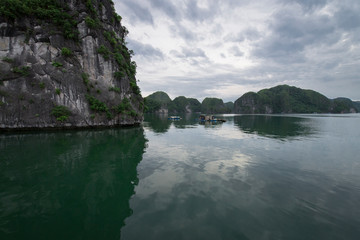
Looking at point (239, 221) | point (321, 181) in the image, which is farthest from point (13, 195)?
point (321, 181)

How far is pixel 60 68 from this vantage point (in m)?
28.0

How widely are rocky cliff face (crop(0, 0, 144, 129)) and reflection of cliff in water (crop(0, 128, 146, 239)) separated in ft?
57.0

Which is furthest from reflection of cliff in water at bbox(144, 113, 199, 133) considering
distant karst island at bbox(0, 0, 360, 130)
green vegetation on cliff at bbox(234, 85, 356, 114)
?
green vegetation on cliff at bbox(234, 85, 356, 114)

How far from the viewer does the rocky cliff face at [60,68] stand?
82.0ft

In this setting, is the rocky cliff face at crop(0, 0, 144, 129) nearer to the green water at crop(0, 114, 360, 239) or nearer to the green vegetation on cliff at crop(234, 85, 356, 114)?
the green water at crop(0, 114, 360, 239)

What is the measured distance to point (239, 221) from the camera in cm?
539

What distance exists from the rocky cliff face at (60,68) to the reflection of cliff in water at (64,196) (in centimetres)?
1737

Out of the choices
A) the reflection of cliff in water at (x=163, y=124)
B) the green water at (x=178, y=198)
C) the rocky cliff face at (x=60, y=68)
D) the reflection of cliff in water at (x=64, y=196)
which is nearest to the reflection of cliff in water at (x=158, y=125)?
the reflection of cliff in water at (x=163, y=124)

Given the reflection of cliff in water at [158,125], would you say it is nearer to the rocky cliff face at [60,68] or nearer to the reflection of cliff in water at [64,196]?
the rocky cliff face at [60,68]

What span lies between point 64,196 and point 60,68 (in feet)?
98.4

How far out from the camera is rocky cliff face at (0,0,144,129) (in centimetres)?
2498

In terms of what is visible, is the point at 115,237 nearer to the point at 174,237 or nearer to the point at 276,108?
the point at 174,237

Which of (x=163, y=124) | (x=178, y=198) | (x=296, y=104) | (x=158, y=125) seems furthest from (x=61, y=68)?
(x=296, y=104)

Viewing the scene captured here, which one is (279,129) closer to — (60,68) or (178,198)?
(178,198)
